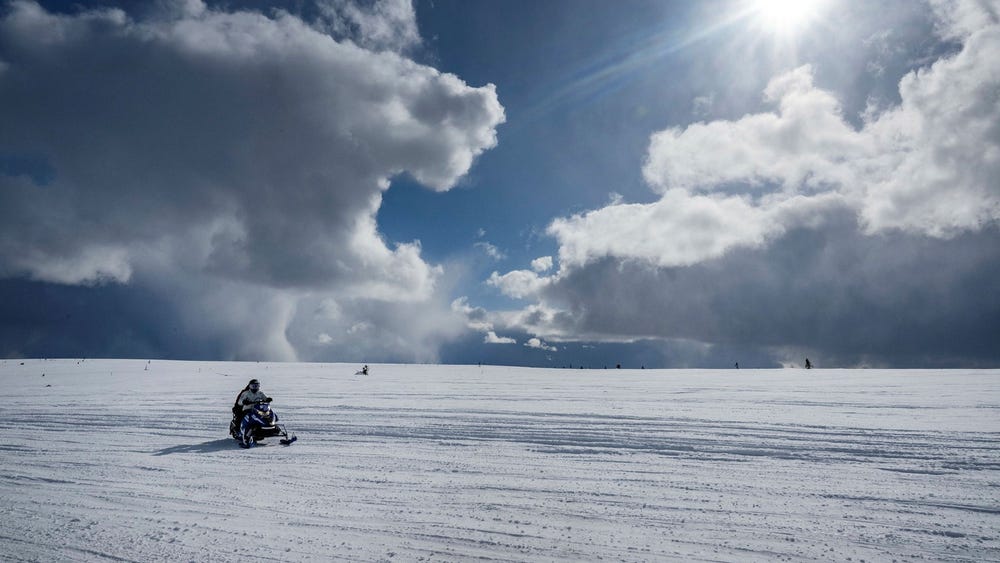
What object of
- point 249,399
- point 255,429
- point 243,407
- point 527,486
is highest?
point 249,399

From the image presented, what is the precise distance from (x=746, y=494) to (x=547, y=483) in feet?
9.58

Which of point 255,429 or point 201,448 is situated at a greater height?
point 255,429

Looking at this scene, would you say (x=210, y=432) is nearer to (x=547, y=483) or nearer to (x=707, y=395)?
(x=547, y=483)

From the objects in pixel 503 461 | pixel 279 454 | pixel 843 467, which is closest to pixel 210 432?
pixel 279 454

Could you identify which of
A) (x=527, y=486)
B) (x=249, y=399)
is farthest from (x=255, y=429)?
(x=527, y=486)

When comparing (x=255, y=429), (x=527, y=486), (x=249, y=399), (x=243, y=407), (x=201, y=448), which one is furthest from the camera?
(x=249, y=399)

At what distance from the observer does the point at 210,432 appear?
12805 mm

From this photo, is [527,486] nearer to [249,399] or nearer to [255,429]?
[255,429]

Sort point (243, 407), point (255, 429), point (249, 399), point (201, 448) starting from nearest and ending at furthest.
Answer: point (201, 448) < point (255, 429) < point (243, 407) < point (249, 399)

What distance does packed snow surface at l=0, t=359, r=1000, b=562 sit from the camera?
18.2 ft

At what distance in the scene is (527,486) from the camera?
7.50 meters

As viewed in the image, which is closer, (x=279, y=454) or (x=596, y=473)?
(x=596, y=473)

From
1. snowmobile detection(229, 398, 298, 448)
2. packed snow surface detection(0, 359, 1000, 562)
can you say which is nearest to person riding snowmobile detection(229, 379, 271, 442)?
snowmobile detection(229, 398, 298, 448)

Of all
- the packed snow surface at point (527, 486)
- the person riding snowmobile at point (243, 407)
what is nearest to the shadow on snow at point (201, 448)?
the packed snow surface at point (527, 486)
